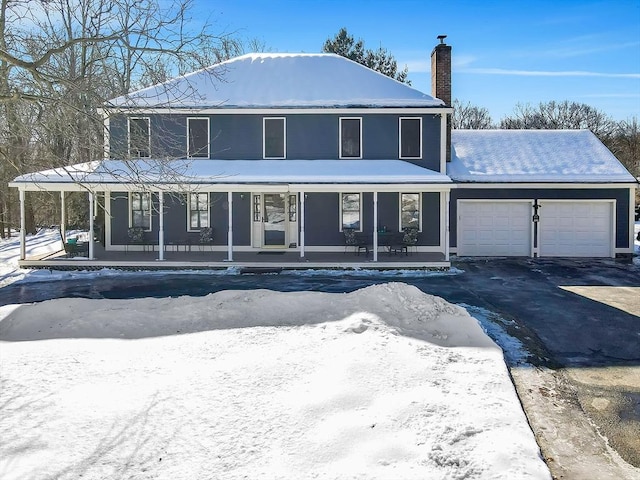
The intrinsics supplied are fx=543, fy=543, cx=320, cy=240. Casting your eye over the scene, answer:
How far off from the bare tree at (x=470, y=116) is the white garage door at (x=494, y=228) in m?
34.0

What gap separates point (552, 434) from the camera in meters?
5.18

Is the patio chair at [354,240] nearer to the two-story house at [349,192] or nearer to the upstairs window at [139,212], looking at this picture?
the two-story house at [349,192]

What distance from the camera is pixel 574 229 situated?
1892 centimetres

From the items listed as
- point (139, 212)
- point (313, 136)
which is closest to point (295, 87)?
point (313, 136)

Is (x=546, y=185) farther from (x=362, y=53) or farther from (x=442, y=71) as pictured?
(x=362, y=53)

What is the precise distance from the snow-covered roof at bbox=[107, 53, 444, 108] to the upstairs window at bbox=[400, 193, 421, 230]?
300 centimetres

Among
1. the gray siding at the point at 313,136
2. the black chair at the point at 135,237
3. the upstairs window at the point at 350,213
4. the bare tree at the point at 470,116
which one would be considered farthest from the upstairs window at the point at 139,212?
the bare tree at the point at 470,116

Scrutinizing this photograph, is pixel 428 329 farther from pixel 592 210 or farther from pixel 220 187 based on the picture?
pixel 592 210

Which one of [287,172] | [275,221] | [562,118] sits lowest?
[275,221]

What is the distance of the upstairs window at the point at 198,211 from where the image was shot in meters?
18.0

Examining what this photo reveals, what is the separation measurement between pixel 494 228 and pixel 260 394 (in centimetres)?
1499

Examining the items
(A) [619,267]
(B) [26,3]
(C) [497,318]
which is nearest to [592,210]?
(A) [619,267]

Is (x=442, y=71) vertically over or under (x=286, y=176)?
over

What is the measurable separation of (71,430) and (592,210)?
1839 cm
